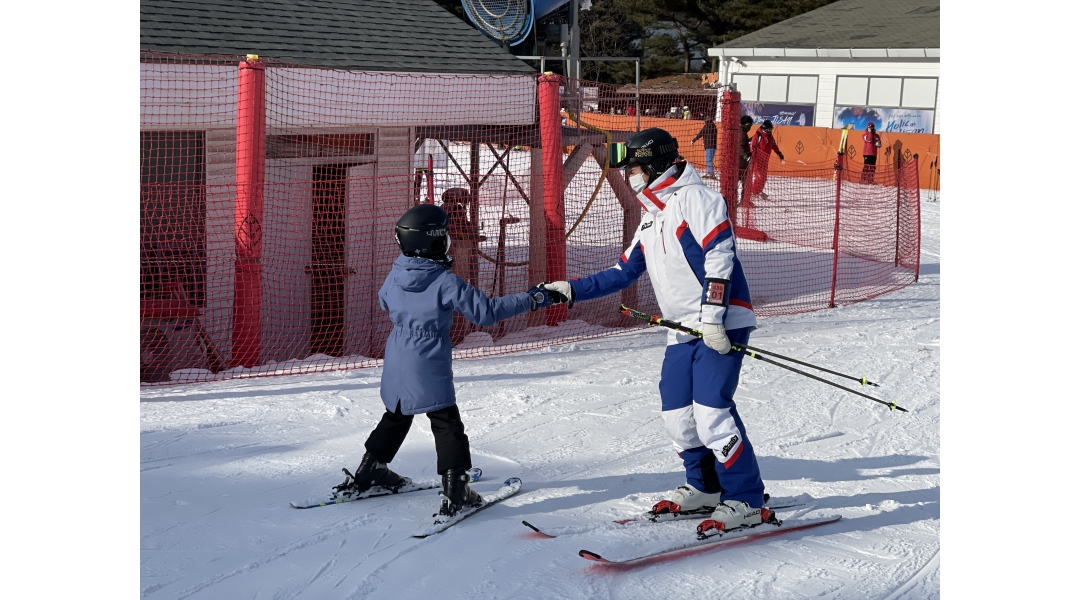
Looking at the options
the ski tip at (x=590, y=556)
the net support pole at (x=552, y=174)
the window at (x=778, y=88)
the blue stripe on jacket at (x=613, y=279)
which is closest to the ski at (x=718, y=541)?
the ski tip at (x=590, y=556)

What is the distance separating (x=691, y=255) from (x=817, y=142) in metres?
21.0

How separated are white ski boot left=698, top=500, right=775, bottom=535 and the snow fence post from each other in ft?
16.1

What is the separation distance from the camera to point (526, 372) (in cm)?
788

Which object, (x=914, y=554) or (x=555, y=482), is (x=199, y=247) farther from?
(x=914, y=554)

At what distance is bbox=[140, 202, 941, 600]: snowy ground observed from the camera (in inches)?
165

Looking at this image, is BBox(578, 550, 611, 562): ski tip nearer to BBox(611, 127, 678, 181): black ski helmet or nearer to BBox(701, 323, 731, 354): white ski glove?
BBox(701, 323, 731, 354): white ski glove

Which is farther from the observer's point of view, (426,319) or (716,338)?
(426,319)

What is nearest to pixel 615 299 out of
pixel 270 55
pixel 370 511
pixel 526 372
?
pixel 526 372

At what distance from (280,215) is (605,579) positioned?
5.79 meters

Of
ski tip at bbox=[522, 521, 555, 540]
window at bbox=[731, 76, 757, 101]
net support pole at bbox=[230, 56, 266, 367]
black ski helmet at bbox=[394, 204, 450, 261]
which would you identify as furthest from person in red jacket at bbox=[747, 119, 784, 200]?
window at bbox=[731, 76, 757, 101]

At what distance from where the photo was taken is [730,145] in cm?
1134

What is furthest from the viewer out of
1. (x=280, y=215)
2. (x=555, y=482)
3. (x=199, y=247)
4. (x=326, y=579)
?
(x=280, y=215)

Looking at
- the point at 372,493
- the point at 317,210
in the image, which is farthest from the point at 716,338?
the point at 317,210

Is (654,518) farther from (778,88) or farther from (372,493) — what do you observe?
(778,88)
